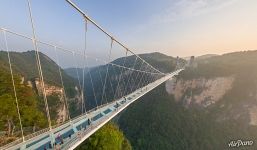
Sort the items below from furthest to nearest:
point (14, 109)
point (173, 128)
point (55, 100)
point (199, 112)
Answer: point (199, 112) → point (173, 128) → point (55, 100) → point (14, 109)

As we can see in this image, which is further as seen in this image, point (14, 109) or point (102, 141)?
point (102, 141)

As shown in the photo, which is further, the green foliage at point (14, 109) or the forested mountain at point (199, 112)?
the forested mountain at point (199, 112)

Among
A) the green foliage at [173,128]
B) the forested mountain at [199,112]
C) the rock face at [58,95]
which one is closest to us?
the rock face at [58,95]

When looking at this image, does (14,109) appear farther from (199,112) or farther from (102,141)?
(199,112)

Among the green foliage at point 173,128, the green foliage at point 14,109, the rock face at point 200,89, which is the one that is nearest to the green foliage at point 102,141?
the green foliage at point 14,109

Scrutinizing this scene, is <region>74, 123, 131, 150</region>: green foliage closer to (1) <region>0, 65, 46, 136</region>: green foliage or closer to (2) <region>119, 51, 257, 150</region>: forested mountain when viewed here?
(1) <region>0, 65, 46, 136</region>: green foliage

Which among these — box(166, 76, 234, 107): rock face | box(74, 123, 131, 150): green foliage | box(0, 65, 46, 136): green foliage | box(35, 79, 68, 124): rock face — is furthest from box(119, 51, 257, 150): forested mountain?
box(0, 65, 46, 136): green foliage

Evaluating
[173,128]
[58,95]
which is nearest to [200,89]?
[173,128]

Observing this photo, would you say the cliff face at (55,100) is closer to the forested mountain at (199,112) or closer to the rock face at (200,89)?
the forested mountain at (199,112)
